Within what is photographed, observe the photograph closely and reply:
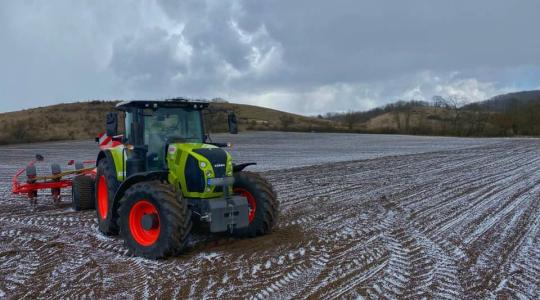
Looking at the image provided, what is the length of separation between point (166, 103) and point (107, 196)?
80.5 inches

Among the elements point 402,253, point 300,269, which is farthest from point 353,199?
point 300,269

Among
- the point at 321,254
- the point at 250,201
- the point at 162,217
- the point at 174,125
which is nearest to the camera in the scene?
the point at 162,217

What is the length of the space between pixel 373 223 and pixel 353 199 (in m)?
3.08

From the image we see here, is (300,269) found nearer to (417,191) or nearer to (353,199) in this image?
(353,199)

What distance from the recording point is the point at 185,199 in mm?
7289

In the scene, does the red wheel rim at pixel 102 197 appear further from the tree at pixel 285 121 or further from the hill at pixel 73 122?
the tree at pixel 285 121

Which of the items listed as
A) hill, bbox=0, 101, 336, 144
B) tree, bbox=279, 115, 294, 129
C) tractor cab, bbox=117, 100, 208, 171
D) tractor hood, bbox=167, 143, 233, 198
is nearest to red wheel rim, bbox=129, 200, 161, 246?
tractor hood, bbox=167, 143, 233, 198

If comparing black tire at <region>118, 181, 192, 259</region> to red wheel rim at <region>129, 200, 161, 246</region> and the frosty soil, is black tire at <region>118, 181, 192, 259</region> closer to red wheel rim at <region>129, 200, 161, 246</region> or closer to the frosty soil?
red wheel rim at <region>129, 200, 161, 246</region>

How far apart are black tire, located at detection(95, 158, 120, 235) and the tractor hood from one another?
4.05 feet

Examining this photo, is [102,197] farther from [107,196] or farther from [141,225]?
[141,225]

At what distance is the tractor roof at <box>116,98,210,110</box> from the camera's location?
27.1 ft

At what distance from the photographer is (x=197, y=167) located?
25.0ft

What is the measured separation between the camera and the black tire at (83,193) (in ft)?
36.5

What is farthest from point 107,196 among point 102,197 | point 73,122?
point 73,122
